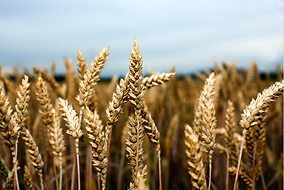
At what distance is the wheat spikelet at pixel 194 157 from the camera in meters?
0.61

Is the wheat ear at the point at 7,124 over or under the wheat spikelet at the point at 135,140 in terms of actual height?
over

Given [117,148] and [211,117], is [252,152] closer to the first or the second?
[211,117]

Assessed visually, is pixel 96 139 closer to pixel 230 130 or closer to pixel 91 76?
pixel 91 76

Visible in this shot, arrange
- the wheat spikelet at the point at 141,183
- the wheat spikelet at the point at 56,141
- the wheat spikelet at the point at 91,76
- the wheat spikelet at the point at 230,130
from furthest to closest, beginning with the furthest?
the wheat spikelet at the point at 230,130 → the wheat spikelet at the point at 56,141 → the wheat spikelet at the point at 91,76 → the wheat spikelet at the point at 141,183

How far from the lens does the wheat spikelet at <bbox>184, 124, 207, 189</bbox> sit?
613 millimetres

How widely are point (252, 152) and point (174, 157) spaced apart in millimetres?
1290

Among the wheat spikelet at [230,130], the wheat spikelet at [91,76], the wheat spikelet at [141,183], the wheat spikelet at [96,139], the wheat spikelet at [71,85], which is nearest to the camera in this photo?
the wheat spikelet at [141,183]

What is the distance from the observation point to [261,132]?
1083 mm

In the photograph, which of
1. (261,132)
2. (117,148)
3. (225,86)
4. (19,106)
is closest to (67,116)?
(19,106)

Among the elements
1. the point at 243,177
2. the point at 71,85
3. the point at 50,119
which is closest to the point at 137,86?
the point at 50,119

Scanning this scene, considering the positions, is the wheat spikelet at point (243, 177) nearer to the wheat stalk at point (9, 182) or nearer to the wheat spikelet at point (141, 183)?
the wheat spikelet at point (141, 183)

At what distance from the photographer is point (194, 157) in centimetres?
63

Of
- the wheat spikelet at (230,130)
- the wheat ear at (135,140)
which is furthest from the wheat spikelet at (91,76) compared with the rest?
the wheat spikelet at (230,130)

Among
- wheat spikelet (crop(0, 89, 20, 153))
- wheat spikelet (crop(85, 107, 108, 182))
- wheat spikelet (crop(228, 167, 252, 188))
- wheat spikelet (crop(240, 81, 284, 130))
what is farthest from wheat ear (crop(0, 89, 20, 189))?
wheat spikelet (crop(228, 167, 252, 188))
